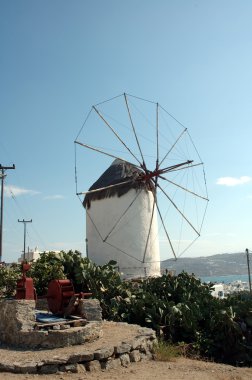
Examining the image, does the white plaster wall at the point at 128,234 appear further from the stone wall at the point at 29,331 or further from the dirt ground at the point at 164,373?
the stone wall at the point at 29,331

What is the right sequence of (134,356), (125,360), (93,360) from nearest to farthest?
1. (93,360)
2. (125,360)
3. (134,356)

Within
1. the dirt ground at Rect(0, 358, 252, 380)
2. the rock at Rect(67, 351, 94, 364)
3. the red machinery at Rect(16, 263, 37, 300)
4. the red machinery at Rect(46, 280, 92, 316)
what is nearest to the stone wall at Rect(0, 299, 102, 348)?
the red machinery at Rect(16, 263, 37, 300)

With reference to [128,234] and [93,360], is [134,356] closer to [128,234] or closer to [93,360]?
[93,360]

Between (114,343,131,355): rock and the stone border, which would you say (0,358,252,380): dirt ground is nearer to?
the stone border

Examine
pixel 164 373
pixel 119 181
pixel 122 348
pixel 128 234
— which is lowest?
pixel 164 373

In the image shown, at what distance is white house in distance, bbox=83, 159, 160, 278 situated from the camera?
886 inches

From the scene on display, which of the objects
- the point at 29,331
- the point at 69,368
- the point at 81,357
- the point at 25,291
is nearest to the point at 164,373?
the point at 81,357

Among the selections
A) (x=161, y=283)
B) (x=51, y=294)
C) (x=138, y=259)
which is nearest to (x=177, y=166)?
(x=138, y=259)

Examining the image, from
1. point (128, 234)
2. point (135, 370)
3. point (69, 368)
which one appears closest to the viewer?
point (69, 368)

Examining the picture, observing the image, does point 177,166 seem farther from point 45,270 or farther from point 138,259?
point 45,270

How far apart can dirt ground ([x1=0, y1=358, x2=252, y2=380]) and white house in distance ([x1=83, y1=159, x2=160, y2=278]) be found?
46.0ft

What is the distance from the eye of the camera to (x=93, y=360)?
7027 mm

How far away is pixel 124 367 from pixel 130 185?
629 inches

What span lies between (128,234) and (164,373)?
15595 mm
